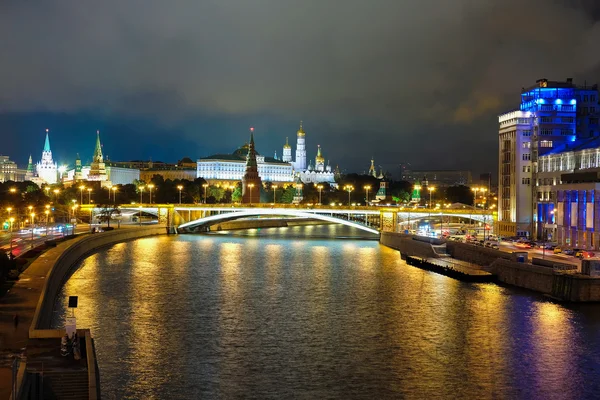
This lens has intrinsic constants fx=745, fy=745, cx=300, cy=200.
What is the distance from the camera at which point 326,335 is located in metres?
27.0

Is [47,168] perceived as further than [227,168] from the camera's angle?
Yes

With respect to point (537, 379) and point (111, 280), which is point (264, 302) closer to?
point (111, 280)

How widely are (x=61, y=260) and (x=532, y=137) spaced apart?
38296 mm

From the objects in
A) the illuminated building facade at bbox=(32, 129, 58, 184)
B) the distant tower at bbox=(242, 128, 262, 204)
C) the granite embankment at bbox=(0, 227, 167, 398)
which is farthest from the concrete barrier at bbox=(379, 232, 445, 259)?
the illuminated building facade at bbox=(32, 129, 58, 184)

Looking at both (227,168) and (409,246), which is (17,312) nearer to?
(409,246)

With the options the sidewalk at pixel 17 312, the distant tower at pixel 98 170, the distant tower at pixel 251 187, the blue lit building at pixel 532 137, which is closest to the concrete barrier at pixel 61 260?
the sidewalk at pixel 17 312

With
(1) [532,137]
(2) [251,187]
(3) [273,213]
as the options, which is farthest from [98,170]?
(1) [532,137]

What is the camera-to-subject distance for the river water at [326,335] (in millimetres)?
21094

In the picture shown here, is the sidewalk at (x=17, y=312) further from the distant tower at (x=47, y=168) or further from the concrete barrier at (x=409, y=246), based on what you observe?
the distant tower at (x=47, y=168)

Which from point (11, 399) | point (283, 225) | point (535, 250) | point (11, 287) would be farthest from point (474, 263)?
point (283, 225)

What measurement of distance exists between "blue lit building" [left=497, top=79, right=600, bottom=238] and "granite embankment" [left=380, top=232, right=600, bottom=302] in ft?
33.3

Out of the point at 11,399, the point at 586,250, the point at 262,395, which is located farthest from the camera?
the point at 586,250

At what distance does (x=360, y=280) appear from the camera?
40562 millimetres

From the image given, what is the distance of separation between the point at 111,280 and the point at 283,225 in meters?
60.8
